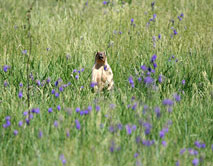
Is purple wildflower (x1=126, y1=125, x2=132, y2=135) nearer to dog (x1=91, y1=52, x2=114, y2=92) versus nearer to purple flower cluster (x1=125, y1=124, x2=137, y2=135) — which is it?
purple flower cluster (x1=125, y1=124, x2=137, y2=135)

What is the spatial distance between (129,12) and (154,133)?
381 cm

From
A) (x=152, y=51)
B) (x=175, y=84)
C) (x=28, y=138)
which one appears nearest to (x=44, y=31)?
(x=152, y=51)

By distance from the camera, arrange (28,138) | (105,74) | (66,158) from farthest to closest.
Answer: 1. (105,74)
2. (28,138)
3. (66,158)

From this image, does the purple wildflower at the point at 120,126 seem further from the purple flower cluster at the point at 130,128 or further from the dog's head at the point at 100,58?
the dog's head at the point at 100,58

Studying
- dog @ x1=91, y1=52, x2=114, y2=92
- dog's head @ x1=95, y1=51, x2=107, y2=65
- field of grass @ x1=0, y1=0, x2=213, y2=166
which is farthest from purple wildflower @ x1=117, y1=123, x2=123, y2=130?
dog's head @ x1=95, y1=51, x2=107, y2=65

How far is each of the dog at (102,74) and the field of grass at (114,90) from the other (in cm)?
15

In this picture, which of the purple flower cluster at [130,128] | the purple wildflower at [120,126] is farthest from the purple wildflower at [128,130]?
the purple wildflower at [120,126]

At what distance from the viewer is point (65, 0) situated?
813 cm

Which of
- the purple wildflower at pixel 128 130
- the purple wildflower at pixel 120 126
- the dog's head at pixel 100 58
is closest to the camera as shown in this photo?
the purple wildflower at pixel 128 130

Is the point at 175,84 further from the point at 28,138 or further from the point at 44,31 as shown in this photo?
Answer: the point at 44,31

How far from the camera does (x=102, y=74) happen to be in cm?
469

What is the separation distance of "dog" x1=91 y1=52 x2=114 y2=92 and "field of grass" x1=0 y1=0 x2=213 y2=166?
147mm

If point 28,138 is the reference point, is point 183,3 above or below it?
above

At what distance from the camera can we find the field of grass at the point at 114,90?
10.5 ft
